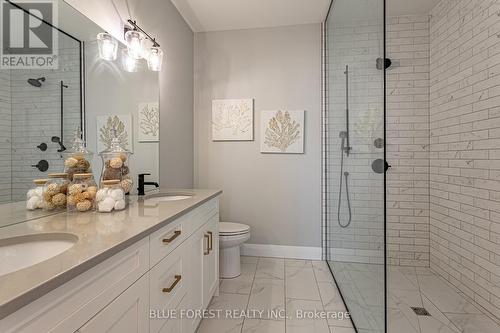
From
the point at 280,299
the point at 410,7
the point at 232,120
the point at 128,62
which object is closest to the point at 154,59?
the point at 128,62

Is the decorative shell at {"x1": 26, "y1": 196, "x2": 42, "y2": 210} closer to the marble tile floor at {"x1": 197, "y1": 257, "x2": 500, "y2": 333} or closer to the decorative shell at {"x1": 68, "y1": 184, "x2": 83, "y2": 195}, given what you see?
the decorative shell at {"x1": 68, "y1": 184, "x2": 83, "y2": 195}

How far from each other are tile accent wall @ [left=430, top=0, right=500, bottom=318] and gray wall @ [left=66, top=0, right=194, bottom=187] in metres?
2.50

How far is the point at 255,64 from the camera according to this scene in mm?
2885

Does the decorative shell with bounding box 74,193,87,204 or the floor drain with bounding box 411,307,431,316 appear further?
the floor drain with bounding box 411,307,431,316

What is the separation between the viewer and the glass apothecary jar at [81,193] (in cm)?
119

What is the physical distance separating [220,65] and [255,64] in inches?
16.0

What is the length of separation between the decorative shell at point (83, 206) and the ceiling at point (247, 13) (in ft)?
6.86

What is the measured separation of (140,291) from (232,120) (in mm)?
2233

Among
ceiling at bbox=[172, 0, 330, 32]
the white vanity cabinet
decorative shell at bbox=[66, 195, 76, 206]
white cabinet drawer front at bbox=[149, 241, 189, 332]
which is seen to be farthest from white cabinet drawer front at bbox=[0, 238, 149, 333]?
ceiling at bbox=[172, 0, 330, 32]

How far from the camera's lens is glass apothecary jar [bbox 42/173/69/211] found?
1.18m

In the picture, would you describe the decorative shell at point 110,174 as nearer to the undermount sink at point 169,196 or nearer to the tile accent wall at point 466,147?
the undermount sink at point 169,196

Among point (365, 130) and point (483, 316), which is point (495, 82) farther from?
point (483, 316)

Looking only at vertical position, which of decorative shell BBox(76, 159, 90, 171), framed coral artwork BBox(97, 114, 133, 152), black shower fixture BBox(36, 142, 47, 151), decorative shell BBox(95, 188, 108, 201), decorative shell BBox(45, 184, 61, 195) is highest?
framed coral artwork BBox(97, 114, 133, 152)

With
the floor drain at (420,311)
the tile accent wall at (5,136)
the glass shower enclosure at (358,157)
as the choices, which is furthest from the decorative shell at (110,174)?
the floor drain at (420,311)
